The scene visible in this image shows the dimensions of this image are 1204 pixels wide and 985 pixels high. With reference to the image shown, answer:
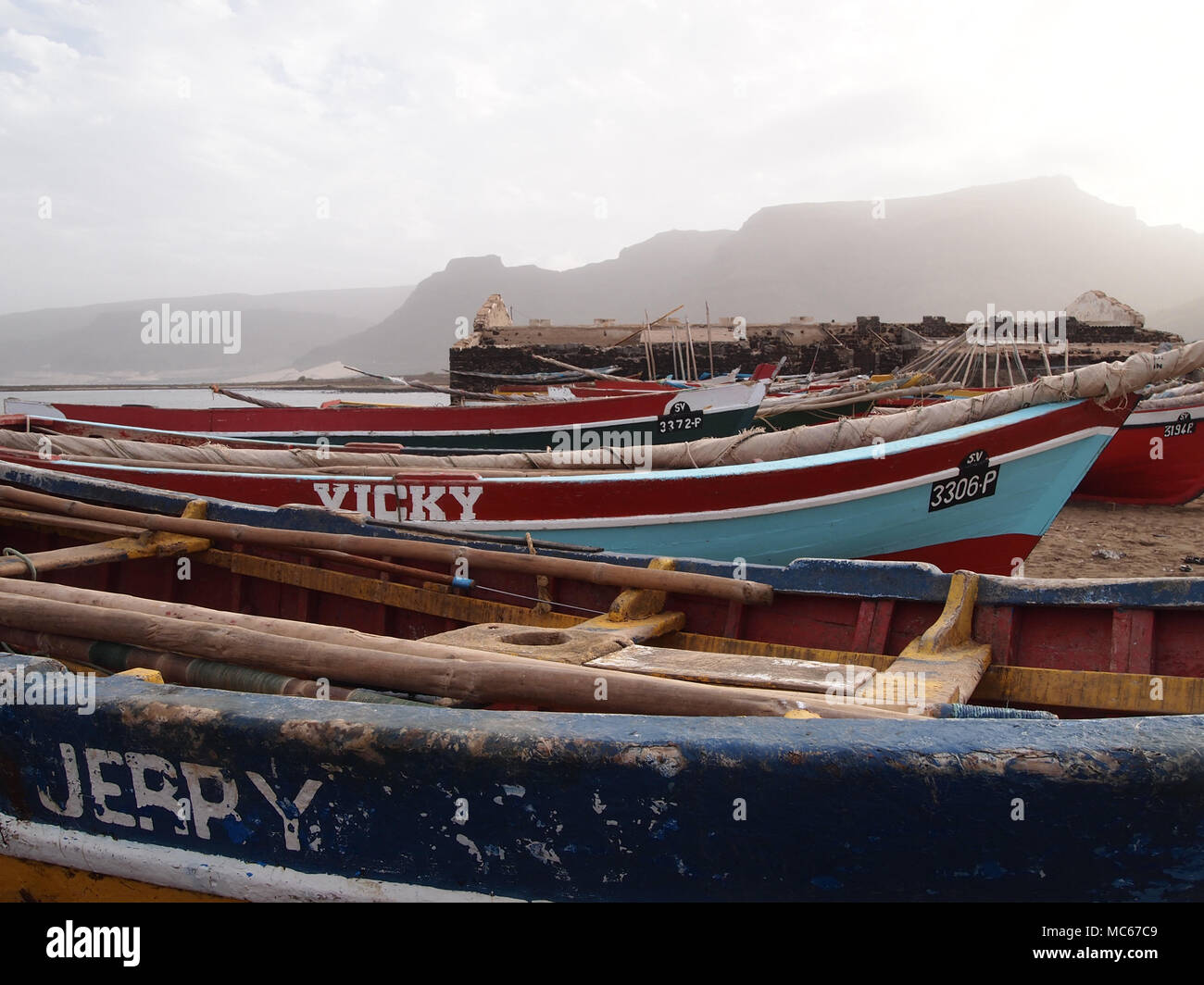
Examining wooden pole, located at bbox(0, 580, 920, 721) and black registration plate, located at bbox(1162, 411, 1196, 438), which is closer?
wooden pole, located at bbox(0, 580, 920, 721)

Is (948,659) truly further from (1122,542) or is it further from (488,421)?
(488,421)

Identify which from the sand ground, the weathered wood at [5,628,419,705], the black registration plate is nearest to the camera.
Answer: the weathered wood at [5,628,419,705]

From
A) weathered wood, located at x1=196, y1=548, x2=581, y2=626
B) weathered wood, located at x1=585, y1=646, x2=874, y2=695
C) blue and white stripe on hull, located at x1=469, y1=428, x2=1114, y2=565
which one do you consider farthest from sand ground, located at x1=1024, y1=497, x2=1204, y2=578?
weathered wood, located at x1=196, y1=548, x2=581, y2=626

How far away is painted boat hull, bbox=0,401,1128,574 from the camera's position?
561 cm

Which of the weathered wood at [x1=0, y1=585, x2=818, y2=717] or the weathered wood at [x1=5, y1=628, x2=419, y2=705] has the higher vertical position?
the weathered wood at [x1=0, y1=585, x2=818, y2=717]

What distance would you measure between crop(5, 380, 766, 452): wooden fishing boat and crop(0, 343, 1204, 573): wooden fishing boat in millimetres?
5278

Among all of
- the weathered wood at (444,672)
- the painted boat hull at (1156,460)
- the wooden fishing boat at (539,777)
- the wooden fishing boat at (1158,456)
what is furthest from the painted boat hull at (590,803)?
the painted boat hull at (1156,460)

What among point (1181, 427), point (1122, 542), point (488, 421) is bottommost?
point (1122, 542)

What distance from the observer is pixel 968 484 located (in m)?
5.69

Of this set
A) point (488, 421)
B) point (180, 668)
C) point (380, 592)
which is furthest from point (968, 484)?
point (488, 421)

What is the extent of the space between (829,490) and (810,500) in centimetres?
14

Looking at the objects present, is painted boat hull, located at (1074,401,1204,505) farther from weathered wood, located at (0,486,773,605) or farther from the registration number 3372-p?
weathered wood, located at (0,486,773,605)

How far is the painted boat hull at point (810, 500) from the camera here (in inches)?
221
